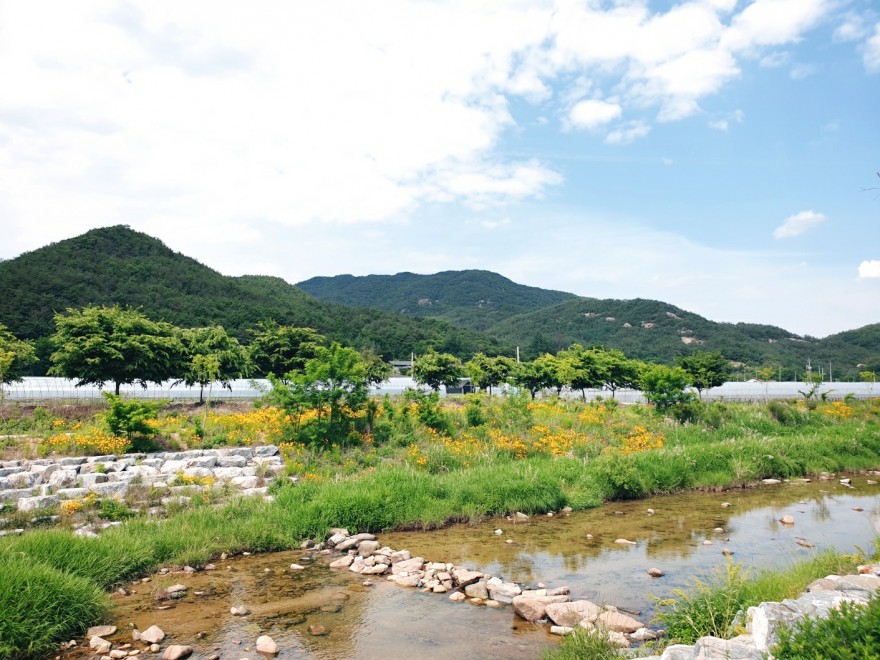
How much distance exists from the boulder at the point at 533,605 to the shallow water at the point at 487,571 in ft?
0.60

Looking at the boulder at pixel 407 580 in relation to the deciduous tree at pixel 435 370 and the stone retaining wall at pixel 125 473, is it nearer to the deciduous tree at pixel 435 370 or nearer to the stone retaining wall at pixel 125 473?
the stone retaining wall at pixel 125 473

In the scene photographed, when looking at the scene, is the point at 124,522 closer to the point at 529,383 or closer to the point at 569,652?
the point at 569,652

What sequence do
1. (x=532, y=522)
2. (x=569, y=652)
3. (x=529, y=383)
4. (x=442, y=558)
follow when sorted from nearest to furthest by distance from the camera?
(x=569, y=652)
(x=442, y=558)
(x=532, y=522)
(x=529, y=383)

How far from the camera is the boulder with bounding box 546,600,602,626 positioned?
25.2 feet

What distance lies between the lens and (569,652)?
612 cm

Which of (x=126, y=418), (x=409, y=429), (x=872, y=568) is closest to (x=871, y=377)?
(x=409, y=429)

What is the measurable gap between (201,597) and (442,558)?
4.40 meters

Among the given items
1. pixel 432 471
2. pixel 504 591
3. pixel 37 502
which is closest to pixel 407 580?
pixel 504 591

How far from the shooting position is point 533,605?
8.13 meters

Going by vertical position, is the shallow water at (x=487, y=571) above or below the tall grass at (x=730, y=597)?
below

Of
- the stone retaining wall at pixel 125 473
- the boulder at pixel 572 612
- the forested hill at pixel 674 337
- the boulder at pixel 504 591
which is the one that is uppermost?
the forested hill at pixel 674 337

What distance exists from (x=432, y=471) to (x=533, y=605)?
28.5ft

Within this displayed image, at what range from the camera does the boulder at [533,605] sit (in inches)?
315

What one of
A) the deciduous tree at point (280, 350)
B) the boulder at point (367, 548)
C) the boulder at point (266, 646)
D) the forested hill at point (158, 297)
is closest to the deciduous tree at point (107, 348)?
the deciduous tree at point (280, 350)
